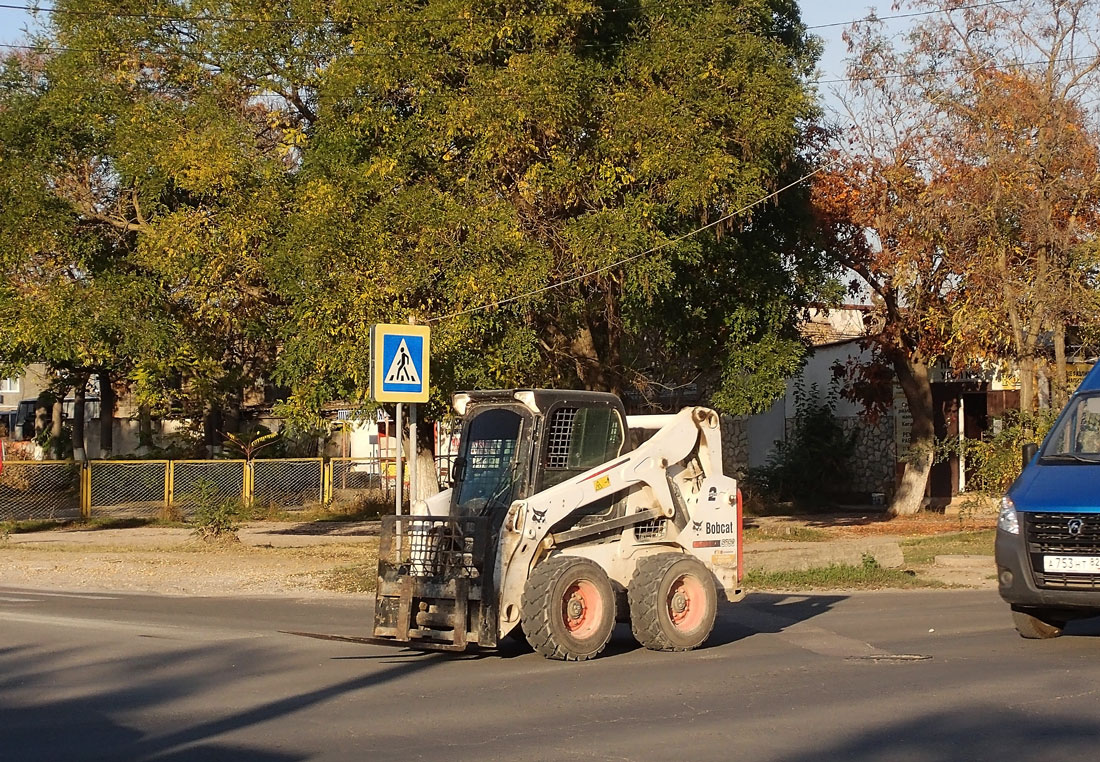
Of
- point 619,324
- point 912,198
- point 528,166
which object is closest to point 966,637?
point 528,166

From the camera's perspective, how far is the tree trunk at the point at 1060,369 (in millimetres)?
22266

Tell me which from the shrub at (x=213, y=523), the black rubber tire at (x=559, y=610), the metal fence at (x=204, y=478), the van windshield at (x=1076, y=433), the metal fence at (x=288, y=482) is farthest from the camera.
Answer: the metal fence at (x=288, y=482)

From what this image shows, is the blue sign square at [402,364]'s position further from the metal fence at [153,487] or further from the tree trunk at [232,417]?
the tree trunk at [232,417]

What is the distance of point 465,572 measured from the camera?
10773 millimetres

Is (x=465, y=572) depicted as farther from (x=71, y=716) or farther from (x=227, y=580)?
(x=227, y=580)

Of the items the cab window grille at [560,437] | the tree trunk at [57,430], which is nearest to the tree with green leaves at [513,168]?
the cab window grille at [560,437]

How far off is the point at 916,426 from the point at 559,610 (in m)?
21.1

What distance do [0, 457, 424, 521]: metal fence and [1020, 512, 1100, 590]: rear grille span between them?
819 inches

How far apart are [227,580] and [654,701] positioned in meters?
11.4

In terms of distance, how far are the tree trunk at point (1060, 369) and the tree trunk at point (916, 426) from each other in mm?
6275

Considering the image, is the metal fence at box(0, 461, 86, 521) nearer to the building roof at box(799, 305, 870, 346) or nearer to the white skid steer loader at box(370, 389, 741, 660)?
the building roof at box(799, 305, 870, 346)

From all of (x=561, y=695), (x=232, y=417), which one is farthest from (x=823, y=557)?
(x=232, y=417)

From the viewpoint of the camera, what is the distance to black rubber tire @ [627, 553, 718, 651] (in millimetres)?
11344

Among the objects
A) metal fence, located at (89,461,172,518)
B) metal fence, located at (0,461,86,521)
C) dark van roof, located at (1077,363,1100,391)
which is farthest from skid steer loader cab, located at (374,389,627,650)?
metal fence, located at (0,461,86,521)
